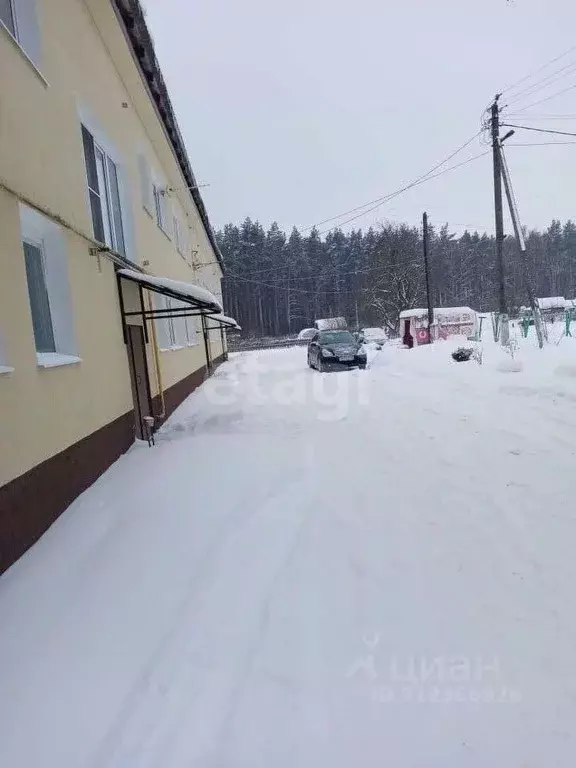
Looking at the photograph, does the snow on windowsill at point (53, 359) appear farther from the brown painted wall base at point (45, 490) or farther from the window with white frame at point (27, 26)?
the window with white frame at point (27, 26)

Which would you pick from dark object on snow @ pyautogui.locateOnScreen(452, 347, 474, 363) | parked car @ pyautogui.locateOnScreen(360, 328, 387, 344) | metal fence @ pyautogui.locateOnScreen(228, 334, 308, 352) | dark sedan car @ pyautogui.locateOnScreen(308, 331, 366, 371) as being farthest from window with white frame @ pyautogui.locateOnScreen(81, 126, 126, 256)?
metal fence @ pyautogui.locateOnScreen(228, 334, 308, 352)

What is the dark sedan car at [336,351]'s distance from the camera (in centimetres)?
Answer: 1579

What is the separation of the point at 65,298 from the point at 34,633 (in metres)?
3.12

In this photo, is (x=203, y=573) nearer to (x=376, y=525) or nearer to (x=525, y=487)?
(x=376, y=525)

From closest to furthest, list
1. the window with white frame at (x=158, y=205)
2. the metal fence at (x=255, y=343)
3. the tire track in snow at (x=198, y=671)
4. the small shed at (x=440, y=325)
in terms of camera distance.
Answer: the tire track in snow at (x=198, y=671), the window with white frame at (x=158, y=205), the small shed at (x=440, y=325), the metal fence at (x=255, y=343)

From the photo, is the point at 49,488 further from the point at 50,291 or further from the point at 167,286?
the point at 167,286

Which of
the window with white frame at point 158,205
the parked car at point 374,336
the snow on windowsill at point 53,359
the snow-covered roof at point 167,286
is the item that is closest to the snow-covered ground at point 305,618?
the snow on windowsill at point 53,359

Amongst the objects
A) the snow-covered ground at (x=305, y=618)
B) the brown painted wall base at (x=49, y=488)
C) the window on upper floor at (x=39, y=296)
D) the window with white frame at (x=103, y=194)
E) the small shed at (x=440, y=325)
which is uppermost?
the window with white frame at (x=103, y=194)

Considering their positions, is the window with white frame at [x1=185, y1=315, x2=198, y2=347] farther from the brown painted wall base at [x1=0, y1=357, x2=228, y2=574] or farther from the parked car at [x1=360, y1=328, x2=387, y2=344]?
the parked car at [x1=360, y1=328, x2=387, y2=344]

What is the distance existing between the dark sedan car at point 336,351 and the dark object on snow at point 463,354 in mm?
3492

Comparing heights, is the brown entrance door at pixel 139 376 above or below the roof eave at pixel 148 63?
below

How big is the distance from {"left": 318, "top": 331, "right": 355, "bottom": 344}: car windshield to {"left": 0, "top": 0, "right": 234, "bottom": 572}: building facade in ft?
29.7

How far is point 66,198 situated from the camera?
4.64 meters

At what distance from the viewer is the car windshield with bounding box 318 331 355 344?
55.4 feet
